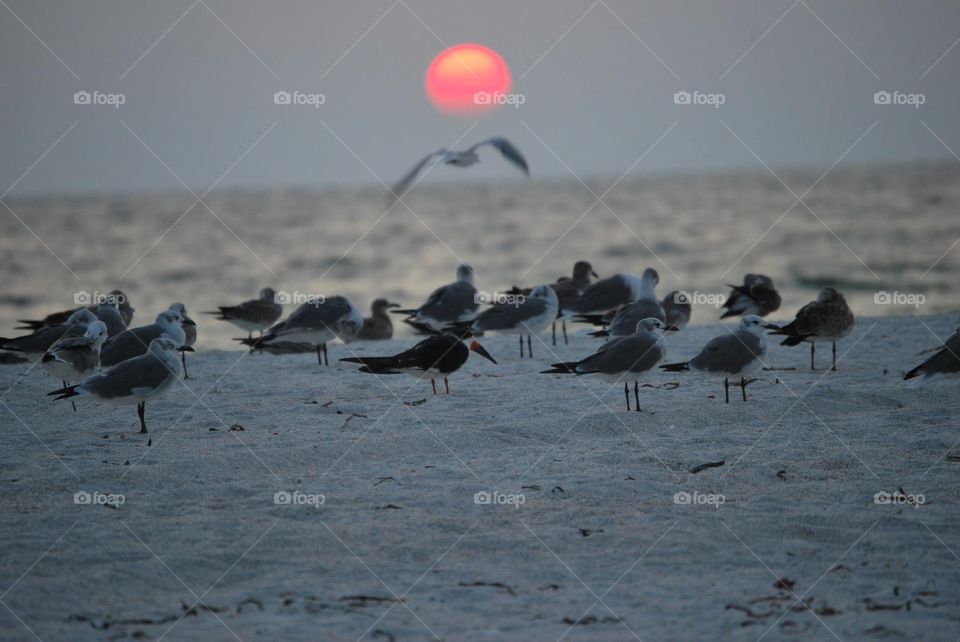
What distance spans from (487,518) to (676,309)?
7268 mm

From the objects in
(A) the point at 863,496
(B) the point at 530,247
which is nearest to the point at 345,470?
(A) the point at 863,496

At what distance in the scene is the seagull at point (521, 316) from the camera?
11336 mm

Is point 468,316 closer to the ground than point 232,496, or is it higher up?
higher up

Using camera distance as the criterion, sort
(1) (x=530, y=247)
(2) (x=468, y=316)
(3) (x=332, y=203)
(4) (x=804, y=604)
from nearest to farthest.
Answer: (4) (x=804, y=604)
(2) (x=468, y=316)
(1) (x=530, y=247)
(3) (x=332, y=203)

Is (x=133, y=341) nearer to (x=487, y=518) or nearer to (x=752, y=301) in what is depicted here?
(x=487, y=518)

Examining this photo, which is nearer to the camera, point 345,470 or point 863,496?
point 863,496

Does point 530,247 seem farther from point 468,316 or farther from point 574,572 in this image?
point 574,572

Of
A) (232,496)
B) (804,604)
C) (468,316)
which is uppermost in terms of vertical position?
(468,316)

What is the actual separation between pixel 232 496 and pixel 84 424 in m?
2.67

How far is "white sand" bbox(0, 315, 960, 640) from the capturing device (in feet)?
15.8

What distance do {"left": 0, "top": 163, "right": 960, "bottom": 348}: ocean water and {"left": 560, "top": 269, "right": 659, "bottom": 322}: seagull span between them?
11.5ft

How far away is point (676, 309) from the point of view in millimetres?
12789

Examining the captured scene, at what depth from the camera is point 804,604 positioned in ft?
16.1

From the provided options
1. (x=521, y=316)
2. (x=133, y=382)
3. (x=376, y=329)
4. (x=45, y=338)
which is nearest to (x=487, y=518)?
(x=133, y=382)
